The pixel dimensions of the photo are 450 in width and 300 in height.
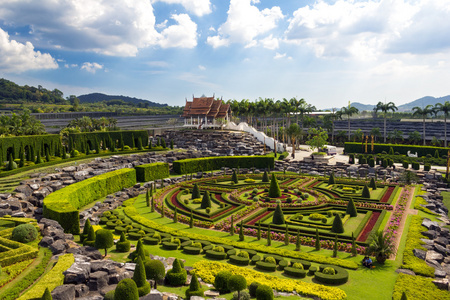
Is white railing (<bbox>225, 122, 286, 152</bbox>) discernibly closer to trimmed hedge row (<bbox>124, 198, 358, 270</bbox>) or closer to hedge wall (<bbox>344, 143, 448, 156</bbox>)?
hedge wall (<bbox>344, 143, 448, 156</bbox>)

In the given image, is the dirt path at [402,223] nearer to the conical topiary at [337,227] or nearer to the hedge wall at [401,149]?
the conical topiary at [337,227]

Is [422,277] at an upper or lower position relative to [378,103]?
lower

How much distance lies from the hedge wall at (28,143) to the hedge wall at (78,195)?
437 inches

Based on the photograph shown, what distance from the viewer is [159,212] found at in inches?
1486

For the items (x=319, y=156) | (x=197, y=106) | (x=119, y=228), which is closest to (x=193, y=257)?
(x=119, y=228)

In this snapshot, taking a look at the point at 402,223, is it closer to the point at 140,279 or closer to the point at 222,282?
the point at 222,282

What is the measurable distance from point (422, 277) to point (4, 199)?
1396 inches

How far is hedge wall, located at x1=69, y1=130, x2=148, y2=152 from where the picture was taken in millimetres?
55344

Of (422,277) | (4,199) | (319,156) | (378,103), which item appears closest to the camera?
(422,277)

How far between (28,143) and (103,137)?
1618cm

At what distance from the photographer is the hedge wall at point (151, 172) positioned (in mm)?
52219

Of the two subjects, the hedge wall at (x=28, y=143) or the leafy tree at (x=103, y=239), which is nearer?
the leafy tree at (x=103, y=239)

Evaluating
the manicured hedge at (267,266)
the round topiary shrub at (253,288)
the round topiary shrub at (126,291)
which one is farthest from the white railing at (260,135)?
the round topiary shrub at (126,291)

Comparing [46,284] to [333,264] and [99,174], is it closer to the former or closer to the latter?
[333,264]
